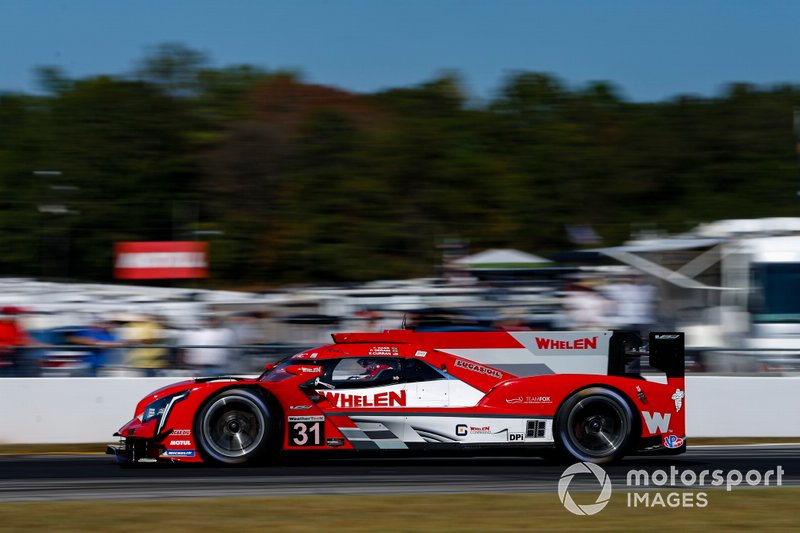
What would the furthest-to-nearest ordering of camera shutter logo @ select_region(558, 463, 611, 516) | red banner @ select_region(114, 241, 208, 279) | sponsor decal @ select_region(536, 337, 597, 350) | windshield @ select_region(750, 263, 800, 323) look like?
red banner @ select_region(114, 241, 208, 279) → windshield @ select_region(750, 263, 800, 323) → sponsor decal @ select_region(536, 337, 597, 350) → camera shutter logo @ select_region(558, 463, 611, 516)

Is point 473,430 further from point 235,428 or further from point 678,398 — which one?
point 235,428

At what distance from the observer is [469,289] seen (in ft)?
50.9

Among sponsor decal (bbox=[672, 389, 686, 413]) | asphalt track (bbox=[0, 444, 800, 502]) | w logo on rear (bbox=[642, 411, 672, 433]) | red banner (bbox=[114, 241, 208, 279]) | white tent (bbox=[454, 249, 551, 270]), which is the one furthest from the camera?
white tent (bbox=[454, 249, 551, 270])

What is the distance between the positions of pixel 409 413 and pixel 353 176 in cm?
3604

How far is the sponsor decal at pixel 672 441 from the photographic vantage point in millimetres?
8766

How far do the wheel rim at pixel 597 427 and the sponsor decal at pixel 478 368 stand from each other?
71 cm

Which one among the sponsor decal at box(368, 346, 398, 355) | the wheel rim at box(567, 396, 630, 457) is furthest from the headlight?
the wheel rim at box(567, 396, 630, 457)

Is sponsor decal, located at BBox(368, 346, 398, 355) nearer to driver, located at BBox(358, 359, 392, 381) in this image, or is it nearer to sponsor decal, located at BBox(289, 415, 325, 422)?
driver, located at BBox(358, 359, 392, 381)

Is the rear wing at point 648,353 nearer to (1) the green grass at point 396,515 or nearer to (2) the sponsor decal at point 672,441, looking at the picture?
(2) the sponsor decal at point 672,441

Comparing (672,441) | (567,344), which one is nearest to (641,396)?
(672,441)

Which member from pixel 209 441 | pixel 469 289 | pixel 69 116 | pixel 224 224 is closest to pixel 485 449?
pixel 209 441

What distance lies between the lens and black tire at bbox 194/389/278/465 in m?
8.66

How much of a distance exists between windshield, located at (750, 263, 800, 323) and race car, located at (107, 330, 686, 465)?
20.0ft

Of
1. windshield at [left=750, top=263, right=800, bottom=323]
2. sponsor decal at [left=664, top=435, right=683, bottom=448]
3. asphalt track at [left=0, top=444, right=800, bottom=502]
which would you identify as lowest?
asphalt track at [left=0, top=444, right=800, bottom=502]
